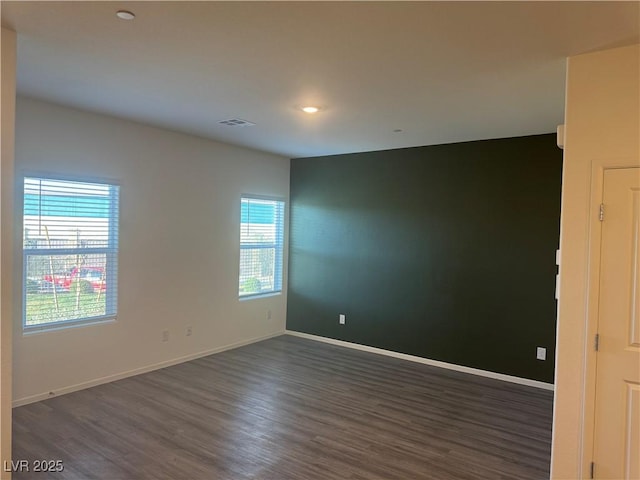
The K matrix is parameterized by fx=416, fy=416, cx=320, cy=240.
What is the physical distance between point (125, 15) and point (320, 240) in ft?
13.9

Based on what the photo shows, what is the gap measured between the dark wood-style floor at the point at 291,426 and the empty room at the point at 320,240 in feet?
0.09

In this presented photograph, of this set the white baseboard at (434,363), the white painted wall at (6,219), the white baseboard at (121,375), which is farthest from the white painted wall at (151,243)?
the white painted wall at (6,219)

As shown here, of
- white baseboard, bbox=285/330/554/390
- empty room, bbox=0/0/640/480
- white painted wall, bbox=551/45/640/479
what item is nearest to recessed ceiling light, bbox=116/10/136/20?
empty room, bbox=0/0/640/480

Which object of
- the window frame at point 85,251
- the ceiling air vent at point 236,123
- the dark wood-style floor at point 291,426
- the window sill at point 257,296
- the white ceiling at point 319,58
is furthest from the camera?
the window sill at point 257,296

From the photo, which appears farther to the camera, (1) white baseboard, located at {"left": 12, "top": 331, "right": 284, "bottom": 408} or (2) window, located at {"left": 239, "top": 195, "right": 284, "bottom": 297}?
(2) window, located at {"left": 239, "top": 195, "right": 284, "bottom": 297}

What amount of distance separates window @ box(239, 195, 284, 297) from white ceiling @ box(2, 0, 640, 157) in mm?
1885

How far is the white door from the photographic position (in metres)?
2.22

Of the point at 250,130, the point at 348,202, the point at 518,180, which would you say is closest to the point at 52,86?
the point at 250,130

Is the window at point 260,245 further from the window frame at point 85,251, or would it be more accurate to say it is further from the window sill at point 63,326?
the window sill at point 63,326

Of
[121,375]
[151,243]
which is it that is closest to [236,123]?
[151,243]

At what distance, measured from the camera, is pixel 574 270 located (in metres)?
2.36

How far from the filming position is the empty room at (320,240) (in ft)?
7.35

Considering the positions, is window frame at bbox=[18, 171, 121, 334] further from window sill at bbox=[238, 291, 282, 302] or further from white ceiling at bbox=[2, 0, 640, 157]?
window sill at bbox=[238, 291, 282, 302]

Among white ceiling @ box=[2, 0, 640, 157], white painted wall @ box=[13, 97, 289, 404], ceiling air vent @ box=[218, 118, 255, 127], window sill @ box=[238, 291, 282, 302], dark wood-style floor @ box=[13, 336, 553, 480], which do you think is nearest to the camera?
white ceiling @ box=[2, 0, 640, 157]
